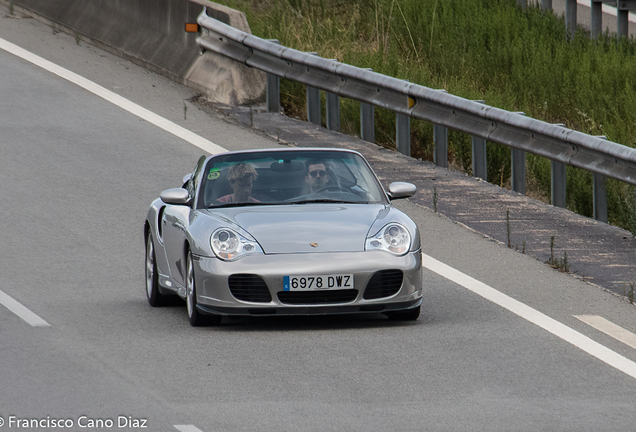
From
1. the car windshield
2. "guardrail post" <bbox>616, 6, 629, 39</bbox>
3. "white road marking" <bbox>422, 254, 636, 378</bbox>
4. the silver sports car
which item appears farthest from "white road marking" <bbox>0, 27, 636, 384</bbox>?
"guardrail post" <bbox>616, 6, 629, 39</bbox>

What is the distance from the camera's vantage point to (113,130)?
15984 mm

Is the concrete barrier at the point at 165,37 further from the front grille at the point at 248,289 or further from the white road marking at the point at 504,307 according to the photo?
the front grille at the point at 248,289

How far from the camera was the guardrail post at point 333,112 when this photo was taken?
16953mm

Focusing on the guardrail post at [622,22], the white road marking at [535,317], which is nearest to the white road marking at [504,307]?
the white road marking at [535,317]

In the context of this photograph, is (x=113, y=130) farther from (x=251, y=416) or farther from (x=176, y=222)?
(x=251, y=416)

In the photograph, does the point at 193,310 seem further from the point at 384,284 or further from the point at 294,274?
the point at 384,284

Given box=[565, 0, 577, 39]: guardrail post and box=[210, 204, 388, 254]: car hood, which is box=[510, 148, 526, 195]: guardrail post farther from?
box=[565, 0, 577, 39]: guardrail post

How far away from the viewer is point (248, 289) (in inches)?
347

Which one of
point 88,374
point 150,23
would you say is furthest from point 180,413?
point 150,23

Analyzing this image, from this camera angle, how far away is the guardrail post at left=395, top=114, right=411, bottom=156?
15.8 metres

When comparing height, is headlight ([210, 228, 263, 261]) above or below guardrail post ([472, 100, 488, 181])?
above

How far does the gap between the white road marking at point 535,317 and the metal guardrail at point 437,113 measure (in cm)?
203

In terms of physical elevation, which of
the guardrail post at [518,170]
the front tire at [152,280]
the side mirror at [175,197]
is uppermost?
the side mirror at [175,197]

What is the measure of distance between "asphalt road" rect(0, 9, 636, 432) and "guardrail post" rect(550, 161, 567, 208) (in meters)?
1.28
